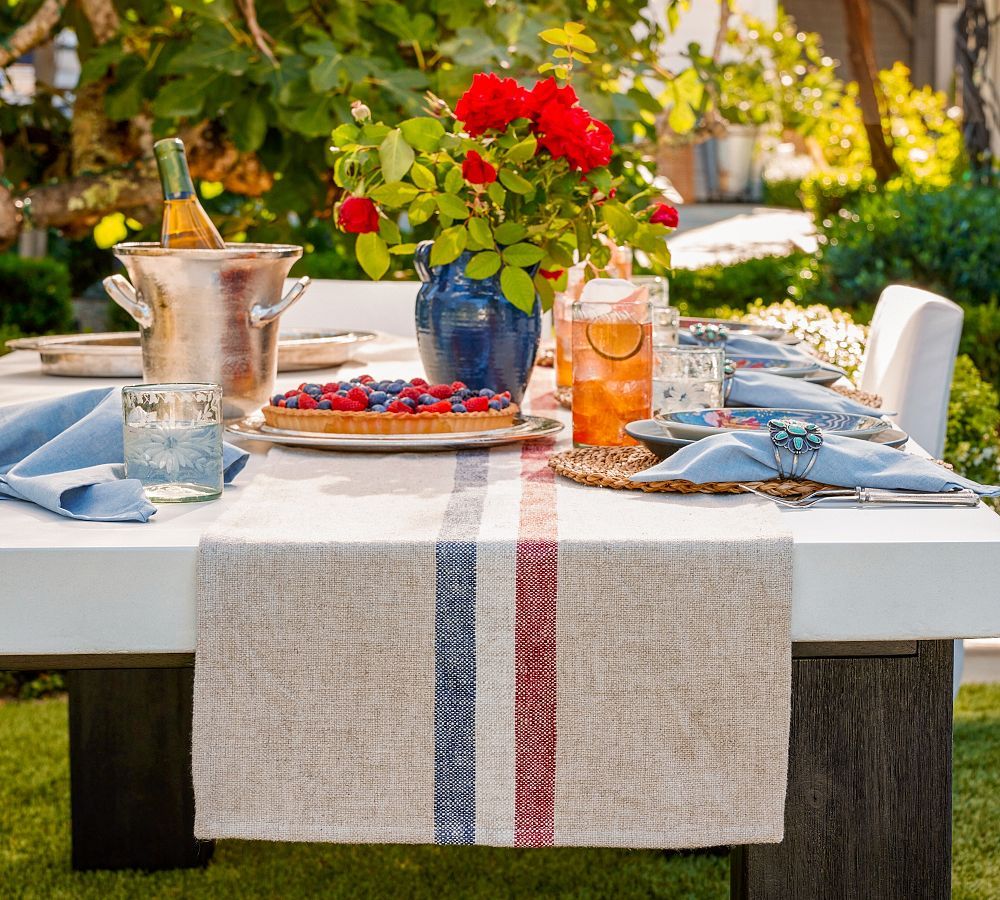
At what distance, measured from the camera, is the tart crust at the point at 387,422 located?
1.44 meters

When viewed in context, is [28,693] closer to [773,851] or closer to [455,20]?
[455,20]

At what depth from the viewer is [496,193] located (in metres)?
1.57

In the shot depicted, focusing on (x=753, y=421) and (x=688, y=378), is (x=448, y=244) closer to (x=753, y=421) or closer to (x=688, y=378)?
(x=688, y=378)

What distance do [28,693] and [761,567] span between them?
2.90 metres

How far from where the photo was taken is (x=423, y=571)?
98 centimetres

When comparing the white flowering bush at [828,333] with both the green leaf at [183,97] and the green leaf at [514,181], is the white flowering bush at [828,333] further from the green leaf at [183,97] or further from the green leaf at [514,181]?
the green leaf at [514,181]

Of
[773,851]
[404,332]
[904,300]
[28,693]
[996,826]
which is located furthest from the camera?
[28,693]

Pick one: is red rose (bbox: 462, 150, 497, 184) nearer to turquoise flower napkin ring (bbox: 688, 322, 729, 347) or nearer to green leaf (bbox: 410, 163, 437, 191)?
green leaf (bbox: 410, 163, 437, 191)

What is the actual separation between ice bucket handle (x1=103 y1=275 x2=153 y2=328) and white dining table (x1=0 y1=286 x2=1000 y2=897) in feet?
0.99


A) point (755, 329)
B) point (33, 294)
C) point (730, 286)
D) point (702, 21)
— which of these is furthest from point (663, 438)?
point (702, 21)

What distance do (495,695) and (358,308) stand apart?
2110 millimetres

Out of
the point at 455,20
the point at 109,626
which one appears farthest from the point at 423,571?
the point at 455,20

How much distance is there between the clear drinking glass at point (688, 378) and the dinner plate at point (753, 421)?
12 centimetres

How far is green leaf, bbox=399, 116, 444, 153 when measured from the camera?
158 centimetres
